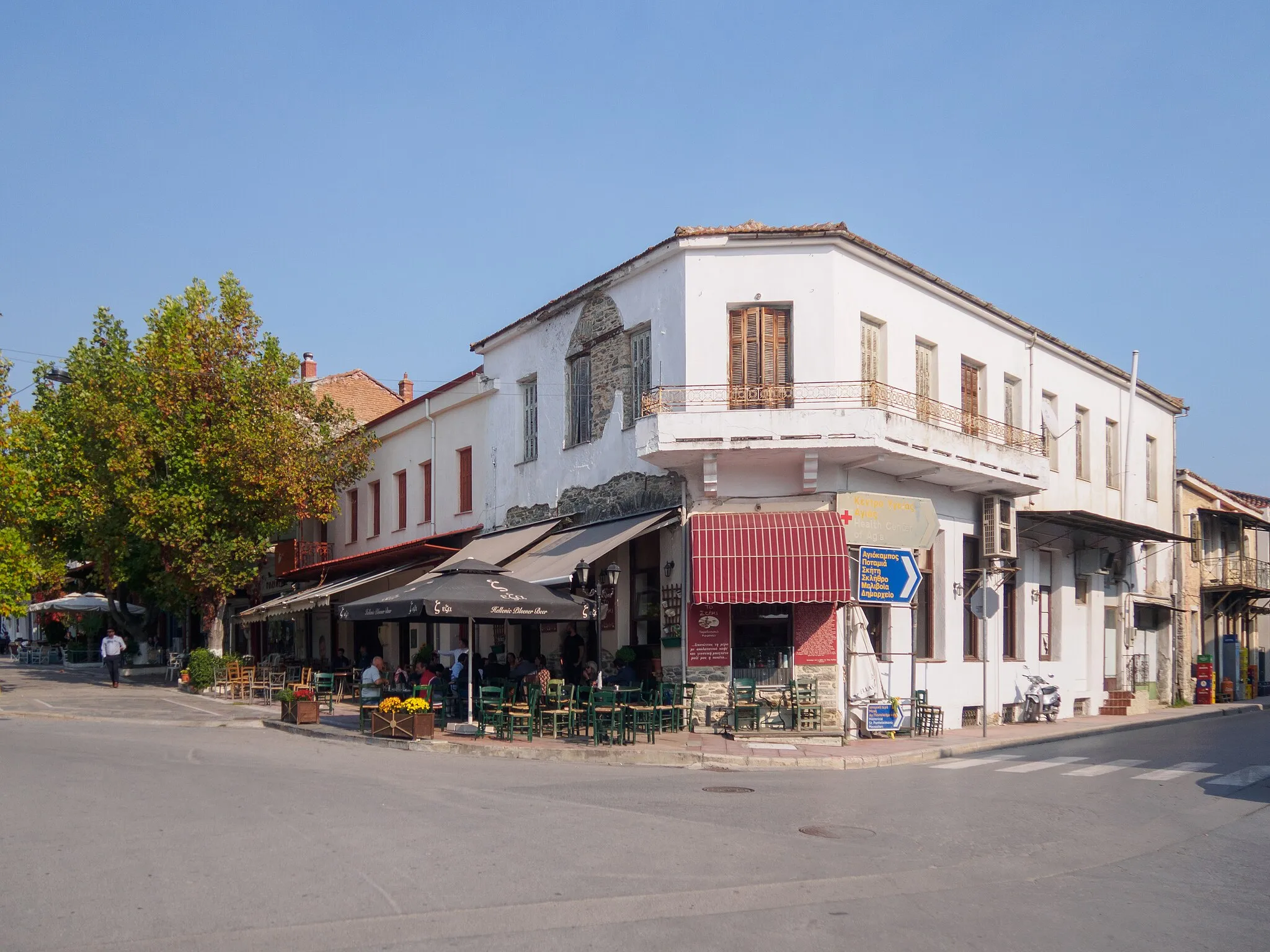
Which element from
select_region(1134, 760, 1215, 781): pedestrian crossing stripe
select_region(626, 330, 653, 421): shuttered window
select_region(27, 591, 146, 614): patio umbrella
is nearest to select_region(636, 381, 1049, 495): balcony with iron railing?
select_region(626, 330, 653, 421): shuttered window

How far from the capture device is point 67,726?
67.7 ft

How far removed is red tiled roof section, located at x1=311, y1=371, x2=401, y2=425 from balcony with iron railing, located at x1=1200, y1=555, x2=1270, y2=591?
2791 centimetres

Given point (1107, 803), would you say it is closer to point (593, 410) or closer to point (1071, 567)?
point (593, 410)

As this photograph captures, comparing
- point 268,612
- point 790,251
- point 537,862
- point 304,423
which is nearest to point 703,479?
point 790,251

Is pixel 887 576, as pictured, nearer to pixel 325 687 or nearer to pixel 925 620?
pixel 925 620

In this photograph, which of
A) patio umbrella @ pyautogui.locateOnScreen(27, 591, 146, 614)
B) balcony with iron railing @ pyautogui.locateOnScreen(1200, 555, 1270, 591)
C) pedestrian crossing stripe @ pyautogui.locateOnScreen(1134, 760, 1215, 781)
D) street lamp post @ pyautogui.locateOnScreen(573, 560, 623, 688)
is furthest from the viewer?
patio umbrella @ pyautogui.locateOnScreen(27, 591, 146, 614)

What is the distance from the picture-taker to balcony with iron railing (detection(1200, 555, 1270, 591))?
35.4 meters

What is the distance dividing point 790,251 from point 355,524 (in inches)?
794

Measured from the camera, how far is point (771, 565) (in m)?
18.5

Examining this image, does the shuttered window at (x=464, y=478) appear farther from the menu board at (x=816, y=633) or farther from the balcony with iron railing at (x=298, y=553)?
the menu board at (x=816, y=633)

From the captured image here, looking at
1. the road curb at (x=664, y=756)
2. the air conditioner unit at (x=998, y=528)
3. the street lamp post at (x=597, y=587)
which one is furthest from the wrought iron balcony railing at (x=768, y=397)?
the road curb at (x=664, y=756)

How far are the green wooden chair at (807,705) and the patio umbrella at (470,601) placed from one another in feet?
12.0

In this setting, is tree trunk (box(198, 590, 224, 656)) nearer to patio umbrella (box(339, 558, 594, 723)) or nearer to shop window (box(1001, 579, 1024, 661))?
patio umbrella (box(339, 558, 594, 723))

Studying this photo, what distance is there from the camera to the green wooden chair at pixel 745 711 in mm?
18516
